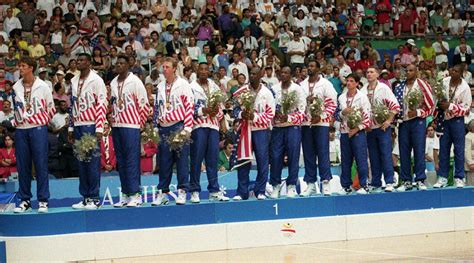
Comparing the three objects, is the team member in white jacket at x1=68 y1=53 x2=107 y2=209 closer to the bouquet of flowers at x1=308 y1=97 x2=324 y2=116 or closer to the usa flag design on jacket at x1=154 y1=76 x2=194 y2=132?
the usa flag design on jacket at x1=154 y1=76 x2=194 y2=132

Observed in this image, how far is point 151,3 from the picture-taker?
96.9 feet

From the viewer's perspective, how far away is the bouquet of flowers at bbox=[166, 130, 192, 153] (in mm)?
17938

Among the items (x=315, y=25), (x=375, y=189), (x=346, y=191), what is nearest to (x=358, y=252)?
(x=346, y=191)

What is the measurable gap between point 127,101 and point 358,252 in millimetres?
4266

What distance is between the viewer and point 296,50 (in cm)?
2900

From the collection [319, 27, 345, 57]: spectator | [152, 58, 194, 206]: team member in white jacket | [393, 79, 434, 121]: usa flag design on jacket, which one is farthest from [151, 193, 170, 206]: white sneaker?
[319, 27, 345, 57]: spectator

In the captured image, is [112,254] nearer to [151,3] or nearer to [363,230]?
[363,230]

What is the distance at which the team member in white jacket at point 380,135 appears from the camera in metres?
20.2

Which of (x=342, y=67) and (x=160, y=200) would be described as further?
(x=342, y=67)

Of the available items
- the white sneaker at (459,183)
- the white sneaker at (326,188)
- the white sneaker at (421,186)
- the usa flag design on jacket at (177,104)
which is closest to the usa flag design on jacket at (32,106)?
the usa flag design on jacket at (177,104)

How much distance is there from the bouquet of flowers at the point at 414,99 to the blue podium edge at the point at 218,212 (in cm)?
153

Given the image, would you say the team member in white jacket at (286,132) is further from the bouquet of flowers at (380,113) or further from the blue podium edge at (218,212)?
the bouquet of flowers at (380,113)

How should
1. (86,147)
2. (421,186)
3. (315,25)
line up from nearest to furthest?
(86,147) → (421,186) → (315,25)

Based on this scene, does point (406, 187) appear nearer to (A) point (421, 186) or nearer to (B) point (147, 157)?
(A) point (421, 186)
